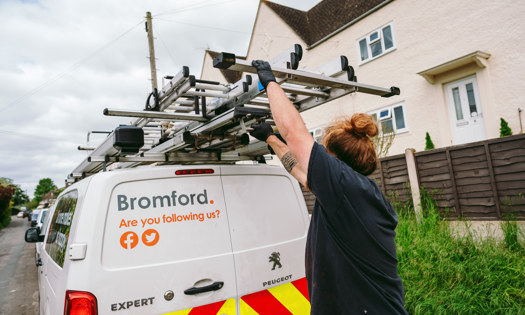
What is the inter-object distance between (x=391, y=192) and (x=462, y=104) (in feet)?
14.3

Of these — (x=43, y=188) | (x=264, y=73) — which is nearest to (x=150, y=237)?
(x=264, y=73)

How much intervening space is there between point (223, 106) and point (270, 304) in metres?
1.54

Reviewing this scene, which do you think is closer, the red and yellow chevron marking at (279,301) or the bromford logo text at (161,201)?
the bromford logo text at (161,201)

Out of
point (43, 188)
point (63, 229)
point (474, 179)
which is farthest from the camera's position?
point (43, 188)

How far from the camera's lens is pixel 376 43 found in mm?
11695

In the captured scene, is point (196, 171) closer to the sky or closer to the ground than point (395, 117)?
closer to the ground

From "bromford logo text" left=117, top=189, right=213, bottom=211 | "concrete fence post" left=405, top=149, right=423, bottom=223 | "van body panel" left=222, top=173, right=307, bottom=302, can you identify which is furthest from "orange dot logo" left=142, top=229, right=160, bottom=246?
"concrete fence post" left=405, top=149, right=423, bottom=223

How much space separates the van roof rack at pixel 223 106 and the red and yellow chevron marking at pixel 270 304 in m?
1.19

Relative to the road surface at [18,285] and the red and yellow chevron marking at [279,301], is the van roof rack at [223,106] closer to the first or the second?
the red and yellow chevron marking at [279,301]

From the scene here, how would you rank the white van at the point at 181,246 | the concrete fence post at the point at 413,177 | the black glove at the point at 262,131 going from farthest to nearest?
the concrete fence post at the point at 413,177 → the black glove at the point at 262,131 → the white van at the point at 181,246

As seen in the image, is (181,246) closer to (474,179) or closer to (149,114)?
(149,114)

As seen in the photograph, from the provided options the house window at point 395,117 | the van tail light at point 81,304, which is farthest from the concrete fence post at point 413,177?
the van tail light at point 81,304

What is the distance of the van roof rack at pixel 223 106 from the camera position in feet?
7.02

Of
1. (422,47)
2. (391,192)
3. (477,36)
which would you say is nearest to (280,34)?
(422,47)
